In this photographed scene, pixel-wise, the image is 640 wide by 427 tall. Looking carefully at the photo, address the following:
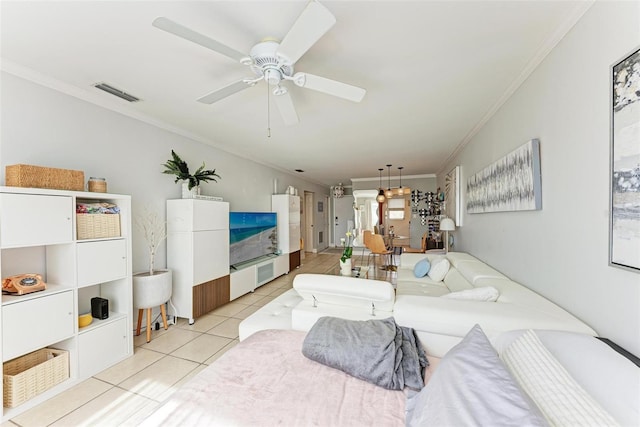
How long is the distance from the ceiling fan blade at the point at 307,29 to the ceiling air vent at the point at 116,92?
1.81m

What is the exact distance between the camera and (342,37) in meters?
1.56

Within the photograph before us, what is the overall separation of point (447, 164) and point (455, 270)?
10.00 ft

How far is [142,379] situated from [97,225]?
1.33 m

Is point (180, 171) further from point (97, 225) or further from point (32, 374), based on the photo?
point (32, 374)

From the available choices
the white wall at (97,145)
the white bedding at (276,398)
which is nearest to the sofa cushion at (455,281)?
the white bedding at (276,398)

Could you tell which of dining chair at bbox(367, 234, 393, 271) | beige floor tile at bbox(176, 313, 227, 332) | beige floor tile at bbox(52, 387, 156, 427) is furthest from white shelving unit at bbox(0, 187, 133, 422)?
dining chair at bbox(367, 234, 393, 271)

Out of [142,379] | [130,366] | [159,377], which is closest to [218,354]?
[159,377]

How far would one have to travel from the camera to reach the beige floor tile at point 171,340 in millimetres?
2479

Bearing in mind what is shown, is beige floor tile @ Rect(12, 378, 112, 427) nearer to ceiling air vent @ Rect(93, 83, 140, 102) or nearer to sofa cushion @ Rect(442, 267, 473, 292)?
ceiling air vent @ Rect(93, 83, 140, 102)

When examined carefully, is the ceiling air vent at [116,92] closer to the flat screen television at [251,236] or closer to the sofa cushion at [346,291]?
the flat screen television at [251,236]

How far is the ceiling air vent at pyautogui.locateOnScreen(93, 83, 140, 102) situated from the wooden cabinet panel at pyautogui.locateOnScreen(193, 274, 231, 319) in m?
2.14

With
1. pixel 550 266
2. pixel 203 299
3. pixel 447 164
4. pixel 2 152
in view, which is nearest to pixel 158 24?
pixel 2 152

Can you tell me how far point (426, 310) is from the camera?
1.50 meters

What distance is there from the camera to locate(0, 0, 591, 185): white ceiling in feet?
4.44
